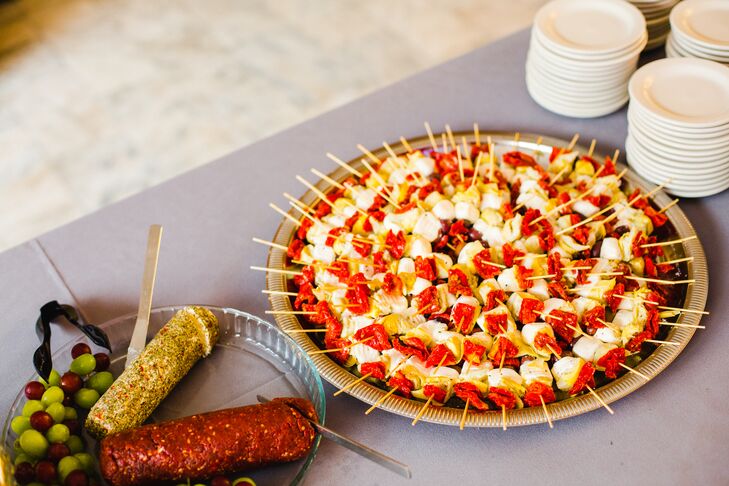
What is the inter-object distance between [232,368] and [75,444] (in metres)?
0.31

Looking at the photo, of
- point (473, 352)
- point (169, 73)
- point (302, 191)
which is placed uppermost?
point (302, 191)

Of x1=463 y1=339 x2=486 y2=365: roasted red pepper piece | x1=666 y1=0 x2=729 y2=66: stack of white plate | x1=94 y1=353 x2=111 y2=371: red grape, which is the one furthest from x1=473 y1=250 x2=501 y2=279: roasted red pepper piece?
x1=666 y1=0 x2=729 y2=66: stack of white plate

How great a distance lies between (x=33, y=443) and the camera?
3.95 ft

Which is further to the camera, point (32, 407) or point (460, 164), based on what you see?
point (460, 164)

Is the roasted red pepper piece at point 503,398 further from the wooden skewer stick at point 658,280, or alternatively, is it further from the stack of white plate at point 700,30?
the stack of white plate at point 700,30

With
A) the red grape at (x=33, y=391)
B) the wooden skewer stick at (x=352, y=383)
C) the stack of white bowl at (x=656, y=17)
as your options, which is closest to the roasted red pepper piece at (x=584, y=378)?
the wooden skewer stick at (x=352, y=383)

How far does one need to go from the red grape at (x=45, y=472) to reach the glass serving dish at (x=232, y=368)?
11 cm

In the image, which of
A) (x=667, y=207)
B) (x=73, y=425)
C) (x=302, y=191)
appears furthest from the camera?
(x=302, y=191)

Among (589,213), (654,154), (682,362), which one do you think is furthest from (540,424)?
(654,154)

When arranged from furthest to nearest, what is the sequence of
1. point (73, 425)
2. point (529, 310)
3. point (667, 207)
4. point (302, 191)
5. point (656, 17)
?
point (656, 17) < point (302, 191) < point (667, 207) < point (529, 310) < point (73, 425)

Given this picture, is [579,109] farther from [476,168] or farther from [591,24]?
[476,168]

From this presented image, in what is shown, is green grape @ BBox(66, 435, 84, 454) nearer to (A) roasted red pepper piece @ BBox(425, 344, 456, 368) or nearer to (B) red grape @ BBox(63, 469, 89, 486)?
(B) red grape @ BBox(63, 469, 89, 486)

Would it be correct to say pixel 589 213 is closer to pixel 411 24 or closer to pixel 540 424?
pixel 540 424

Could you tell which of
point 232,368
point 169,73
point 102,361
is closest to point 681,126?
point 232,368
